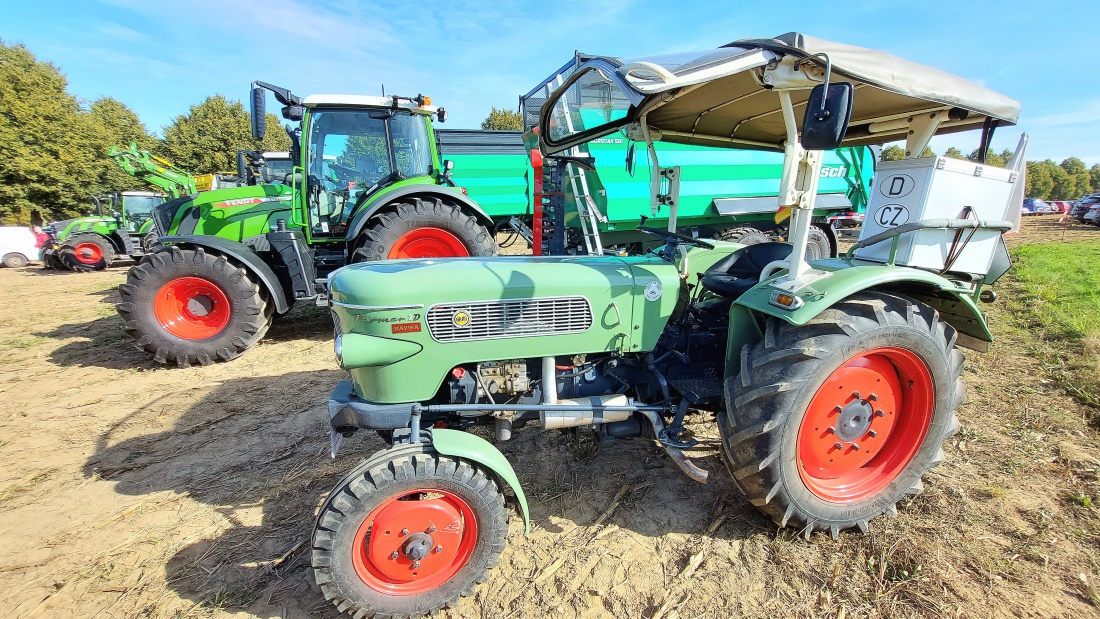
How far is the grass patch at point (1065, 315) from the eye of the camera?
3.58 metres

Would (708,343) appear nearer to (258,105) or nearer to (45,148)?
(258,105)

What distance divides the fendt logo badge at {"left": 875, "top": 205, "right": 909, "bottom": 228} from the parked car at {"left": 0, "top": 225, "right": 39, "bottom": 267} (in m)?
18.1

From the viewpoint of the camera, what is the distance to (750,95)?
247 centimetres

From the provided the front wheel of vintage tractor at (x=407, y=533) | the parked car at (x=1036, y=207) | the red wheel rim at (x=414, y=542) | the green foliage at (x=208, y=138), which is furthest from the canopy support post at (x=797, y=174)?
the parked car at (x=1036, y=207)

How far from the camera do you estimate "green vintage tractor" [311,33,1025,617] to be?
184 cm

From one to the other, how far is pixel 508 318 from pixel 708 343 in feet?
3.90

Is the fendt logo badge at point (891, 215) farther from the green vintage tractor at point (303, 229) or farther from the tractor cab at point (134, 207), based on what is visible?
the tractor cab at point (134, 207)

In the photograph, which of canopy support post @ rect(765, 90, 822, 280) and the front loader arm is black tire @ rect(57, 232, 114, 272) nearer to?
the front loader arm

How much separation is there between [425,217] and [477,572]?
3869 millimetres

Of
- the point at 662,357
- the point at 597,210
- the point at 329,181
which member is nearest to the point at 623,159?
the point at 597,210

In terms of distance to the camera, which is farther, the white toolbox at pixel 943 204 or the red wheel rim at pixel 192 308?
the red wheel rim at pixel 192 308

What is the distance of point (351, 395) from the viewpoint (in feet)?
7.52

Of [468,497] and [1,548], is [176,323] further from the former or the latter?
[468,497]

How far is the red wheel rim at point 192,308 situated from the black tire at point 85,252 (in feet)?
32.3
